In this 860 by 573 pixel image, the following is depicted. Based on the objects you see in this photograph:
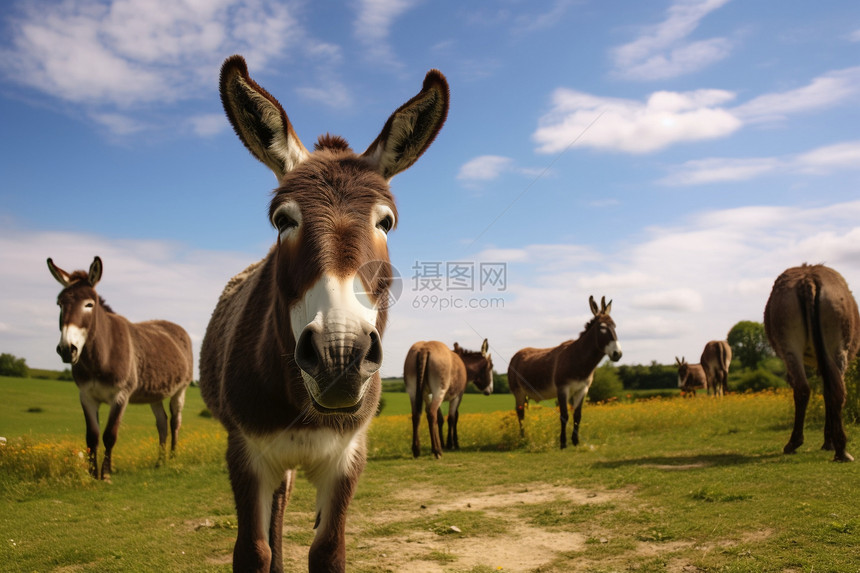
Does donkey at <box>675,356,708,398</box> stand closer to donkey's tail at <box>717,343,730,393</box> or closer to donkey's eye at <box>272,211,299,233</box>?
donkey's tail at <box>717,343,730,393</box>

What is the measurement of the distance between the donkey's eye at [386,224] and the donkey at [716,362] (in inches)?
1093

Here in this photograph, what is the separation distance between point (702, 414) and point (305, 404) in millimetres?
14514

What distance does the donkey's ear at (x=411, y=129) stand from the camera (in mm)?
3084

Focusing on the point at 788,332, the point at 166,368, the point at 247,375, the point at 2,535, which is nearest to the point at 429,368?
the point at 166,368

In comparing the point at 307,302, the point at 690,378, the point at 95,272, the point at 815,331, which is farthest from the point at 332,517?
the point at 690,378

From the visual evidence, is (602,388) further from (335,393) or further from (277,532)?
(335,393)

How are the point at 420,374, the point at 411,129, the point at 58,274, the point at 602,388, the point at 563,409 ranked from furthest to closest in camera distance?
1. the point at 602,388
2. the point at 563,409
3. the point at 420,374
4. the point at 58,274
5. the point at 411,129

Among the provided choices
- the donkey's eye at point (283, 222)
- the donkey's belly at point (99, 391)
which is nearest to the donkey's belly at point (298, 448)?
the donkey's eye at point (283, 222)

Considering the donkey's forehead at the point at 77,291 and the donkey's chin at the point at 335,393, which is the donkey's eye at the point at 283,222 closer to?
the donkey's chin at the point at 335,393

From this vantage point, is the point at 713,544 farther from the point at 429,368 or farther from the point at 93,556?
the point at 429,368

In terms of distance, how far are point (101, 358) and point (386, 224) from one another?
896 cm

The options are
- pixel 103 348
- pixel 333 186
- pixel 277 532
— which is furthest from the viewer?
pixel 103 348

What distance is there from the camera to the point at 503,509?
668 cm

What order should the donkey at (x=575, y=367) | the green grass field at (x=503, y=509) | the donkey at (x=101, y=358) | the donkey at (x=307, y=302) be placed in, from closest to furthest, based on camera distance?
the donkey at (x=307, y=302)
the green grass field at (x=503, y=509)
the donkey at (x=101, y=358)
the donkey at (x=575, y=367)
